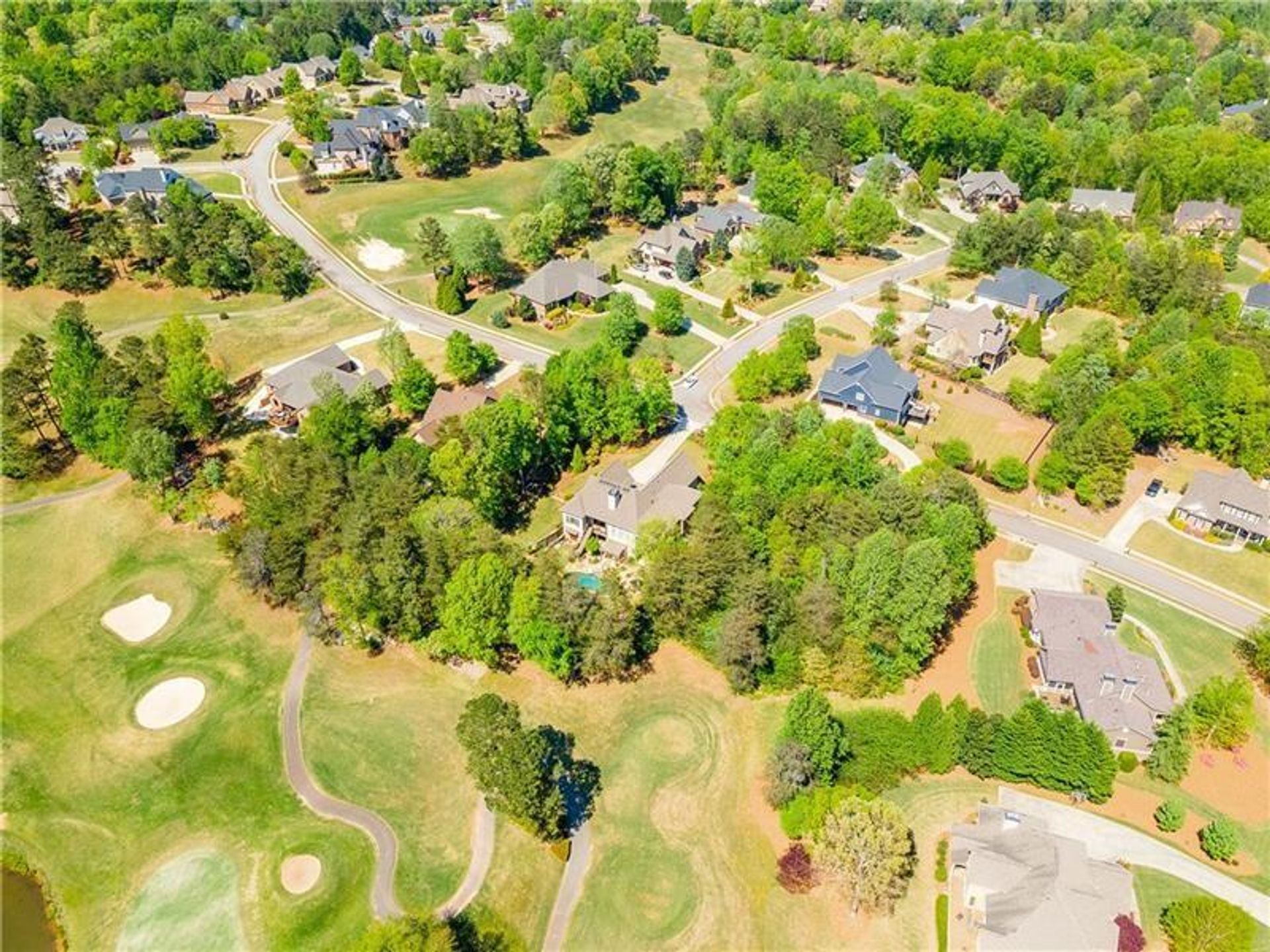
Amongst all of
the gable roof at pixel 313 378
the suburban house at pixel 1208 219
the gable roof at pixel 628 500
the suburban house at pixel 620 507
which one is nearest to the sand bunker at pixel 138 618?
the gable roof at pixel 313 378

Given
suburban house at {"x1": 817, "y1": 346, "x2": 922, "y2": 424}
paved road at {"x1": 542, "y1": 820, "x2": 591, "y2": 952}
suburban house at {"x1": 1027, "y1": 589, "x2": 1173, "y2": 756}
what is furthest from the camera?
suburban house at {"x1": 817, "y1": 346, "x2": 922, "y2": 424}

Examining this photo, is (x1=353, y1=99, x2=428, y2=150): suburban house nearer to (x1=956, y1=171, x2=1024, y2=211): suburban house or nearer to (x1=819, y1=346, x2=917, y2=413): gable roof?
(x1=956, y1=171, x2=1024, y2=211): suburban house

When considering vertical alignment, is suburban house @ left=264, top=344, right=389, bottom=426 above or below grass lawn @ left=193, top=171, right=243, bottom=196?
above

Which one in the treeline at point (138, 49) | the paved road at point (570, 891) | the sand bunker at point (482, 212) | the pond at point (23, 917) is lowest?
the pond at point (23, 917)

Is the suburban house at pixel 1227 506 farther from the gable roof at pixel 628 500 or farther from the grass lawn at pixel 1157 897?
the gable roof at pixel 628 500

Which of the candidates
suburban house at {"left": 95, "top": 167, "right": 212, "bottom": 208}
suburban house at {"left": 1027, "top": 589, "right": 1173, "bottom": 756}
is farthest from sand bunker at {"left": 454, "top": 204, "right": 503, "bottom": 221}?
suburban house at {"left": 1027, "top": 589, "right": 1173, "bottom": 756}

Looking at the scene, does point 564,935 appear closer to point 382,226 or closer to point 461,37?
point 382,226

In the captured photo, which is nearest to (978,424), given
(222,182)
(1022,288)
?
(1022,288)

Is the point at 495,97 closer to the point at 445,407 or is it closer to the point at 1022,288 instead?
the point at 445,407
